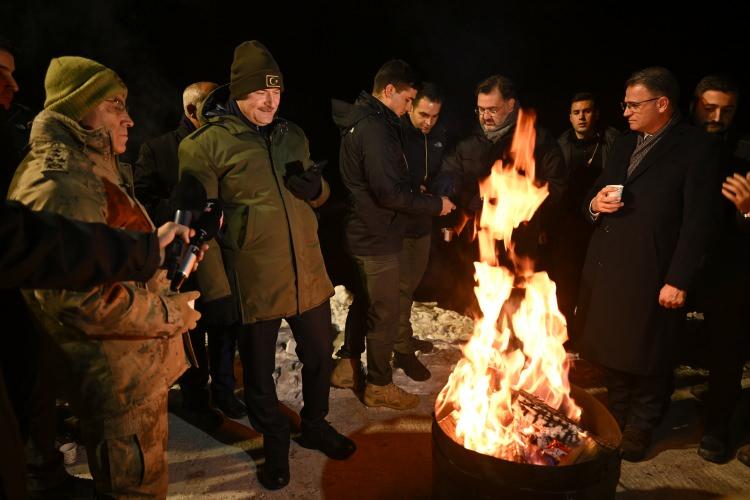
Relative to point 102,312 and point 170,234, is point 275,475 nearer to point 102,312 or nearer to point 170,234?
point 102,312

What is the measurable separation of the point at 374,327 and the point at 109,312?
273cm

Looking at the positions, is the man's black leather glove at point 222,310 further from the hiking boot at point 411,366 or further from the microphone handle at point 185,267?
the hiking boot at point 411,366

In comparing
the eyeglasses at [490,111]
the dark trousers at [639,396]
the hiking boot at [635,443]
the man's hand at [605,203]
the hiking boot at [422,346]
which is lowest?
the hiking boot at [422,346]

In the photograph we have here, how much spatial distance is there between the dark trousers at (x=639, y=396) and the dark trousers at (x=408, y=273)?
2.03m

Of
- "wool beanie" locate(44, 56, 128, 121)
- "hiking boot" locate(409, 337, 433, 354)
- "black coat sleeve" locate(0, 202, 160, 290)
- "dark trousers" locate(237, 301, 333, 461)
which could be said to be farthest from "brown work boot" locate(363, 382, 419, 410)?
"wool beanie" locate(44, 56, 128, 121)

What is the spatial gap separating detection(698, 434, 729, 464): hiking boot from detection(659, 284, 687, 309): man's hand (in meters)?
1.22

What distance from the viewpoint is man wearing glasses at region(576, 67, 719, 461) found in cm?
346

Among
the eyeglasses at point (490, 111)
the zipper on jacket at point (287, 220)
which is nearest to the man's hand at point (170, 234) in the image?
the zipper on jacket at point (287, 220)

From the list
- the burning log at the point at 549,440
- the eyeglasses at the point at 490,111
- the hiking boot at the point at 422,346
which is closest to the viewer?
the burning log at the point at 549,440

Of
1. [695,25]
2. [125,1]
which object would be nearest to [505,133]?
[695,25]

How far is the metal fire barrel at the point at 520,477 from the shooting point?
2367mm

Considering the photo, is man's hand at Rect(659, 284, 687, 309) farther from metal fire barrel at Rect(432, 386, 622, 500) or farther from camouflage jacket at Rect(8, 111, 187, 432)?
camouflage jacket at Rect(8, 111, 187, 432)

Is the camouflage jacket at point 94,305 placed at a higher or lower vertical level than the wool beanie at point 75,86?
lower

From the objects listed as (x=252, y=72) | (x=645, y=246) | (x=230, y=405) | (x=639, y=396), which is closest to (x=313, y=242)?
(x=252, y=72)
